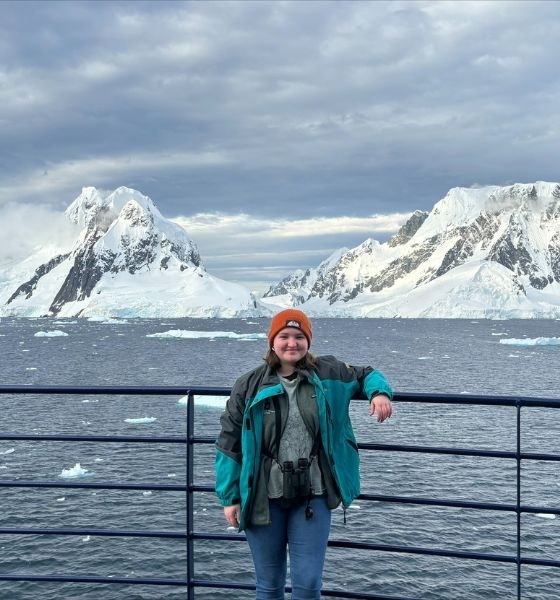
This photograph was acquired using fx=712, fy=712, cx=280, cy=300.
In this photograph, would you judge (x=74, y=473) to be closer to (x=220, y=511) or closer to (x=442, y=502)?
(x=220, y=511)

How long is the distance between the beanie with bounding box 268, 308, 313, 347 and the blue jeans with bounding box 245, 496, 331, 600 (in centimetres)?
99

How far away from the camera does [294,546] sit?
4.25 m

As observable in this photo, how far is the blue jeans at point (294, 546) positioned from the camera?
4211mm

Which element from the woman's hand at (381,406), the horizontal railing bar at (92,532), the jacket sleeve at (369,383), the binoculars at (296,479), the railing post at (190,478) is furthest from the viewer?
the horizontal railing bar at (92,532)

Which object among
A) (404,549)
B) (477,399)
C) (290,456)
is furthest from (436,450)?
(290,456)

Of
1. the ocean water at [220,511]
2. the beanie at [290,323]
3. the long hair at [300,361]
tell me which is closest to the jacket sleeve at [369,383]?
the long hair at [300,361]

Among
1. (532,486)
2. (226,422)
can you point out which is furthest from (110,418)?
(226,422)

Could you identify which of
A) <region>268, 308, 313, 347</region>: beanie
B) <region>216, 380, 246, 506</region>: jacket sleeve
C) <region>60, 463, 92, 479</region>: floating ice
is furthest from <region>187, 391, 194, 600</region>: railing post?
<region>60, 463, 92, 479</region>: floating ice

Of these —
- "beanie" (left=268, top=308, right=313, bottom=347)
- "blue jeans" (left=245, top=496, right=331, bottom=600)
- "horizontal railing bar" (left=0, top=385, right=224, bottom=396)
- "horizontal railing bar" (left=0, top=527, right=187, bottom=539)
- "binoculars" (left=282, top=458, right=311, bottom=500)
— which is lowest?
"horizontal railing bar" (left=0, top=527, right=187, bottom=539)

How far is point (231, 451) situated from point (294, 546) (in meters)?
0.68

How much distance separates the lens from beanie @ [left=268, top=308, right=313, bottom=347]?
4.38m

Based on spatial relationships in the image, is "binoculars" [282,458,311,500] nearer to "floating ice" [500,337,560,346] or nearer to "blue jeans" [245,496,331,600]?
"blue jeans" [245,496,331,600]

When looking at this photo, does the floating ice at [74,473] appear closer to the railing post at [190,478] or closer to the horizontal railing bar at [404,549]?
the railing post at [190,478]

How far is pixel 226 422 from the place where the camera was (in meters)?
4.30
